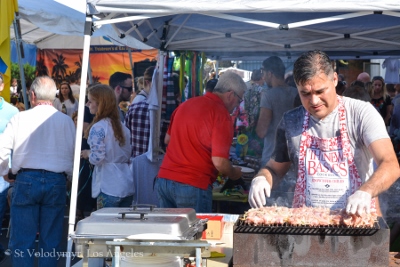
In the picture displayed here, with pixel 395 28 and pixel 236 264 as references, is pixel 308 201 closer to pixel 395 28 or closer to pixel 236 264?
pixel 236 264

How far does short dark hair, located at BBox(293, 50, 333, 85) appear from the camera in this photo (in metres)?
2.95

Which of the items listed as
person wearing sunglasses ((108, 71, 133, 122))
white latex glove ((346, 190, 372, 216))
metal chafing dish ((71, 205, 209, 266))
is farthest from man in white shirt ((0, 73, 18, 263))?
white latex glove ((346, 190, 372, 216))

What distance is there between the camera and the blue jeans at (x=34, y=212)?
489 centimetres

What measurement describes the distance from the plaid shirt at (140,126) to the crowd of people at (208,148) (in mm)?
11

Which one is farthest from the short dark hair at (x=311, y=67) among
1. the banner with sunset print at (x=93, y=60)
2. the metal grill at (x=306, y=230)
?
the banner with sunset print at (x=93, y=60)

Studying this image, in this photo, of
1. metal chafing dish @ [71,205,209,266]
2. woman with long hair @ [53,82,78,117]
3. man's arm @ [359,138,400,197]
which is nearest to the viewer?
→ metal chafing dish @ [71,205,209,266]

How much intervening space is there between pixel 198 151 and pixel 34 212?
1.40m

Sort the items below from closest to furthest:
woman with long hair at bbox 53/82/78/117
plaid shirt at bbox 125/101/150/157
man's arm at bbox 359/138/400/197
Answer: man's arm at bbox 359/138/400/197 → plaid shirt at bbox 125/101/150/157 → woman with long hair at bbox 53/82/78/117

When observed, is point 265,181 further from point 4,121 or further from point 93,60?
point 93,60

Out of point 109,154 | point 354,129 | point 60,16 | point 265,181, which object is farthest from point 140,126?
point 354,129

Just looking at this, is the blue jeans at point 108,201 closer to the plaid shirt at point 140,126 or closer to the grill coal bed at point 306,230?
the plaid shirt at point 140,126

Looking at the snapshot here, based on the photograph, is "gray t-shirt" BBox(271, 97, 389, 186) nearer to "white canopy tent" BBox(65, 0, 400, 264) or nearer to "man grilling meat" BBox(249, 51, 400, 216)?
"man grilling meat" BBox(249, 51, 400, 216)

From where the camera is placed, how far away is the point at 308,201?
3.14 meters

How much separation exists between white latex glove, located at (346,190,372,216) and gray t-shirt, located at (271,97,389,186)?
43 centimetres
